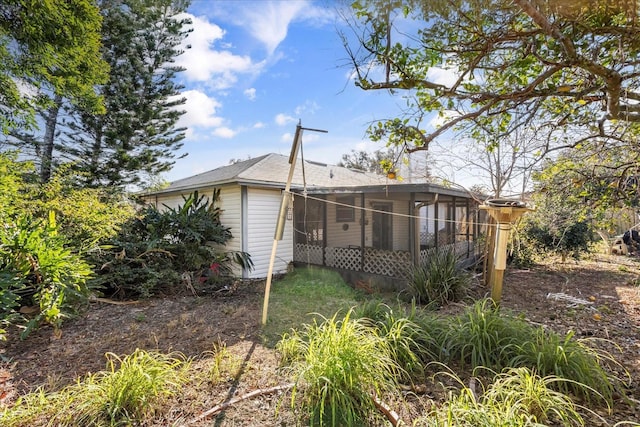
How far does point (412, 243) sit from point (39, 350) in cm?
698

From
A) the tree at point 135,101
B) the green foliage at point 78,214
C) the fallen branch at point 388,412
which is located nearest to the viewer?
the fallen branch at point 388,412

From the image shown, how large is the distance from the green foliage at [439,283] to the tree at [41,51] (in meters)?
9.77

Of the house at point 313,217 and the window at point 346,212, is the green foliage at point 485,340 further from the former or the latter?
the window at point 346,212

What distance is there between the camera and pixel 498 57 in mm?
4289

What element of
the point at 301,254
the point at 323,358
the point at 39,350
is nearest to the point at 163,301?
the point at 39,350

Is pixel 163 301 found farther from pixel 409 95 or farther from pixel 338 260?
pixel 409 95

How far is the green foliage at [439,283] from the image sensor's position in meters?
5.83

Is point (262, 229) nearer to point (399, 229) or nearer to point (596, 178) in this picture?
point (399, 229)

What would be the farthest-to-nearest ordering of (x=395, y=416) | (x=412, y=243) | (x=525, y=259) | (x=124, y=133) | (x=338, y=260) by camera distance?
(x=124, y=133) → (x=525, y=259) → (x=338, y=260) → (x=412, y=243) → (x=395, y=416)

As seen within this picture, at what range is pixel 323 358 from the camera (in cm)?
238

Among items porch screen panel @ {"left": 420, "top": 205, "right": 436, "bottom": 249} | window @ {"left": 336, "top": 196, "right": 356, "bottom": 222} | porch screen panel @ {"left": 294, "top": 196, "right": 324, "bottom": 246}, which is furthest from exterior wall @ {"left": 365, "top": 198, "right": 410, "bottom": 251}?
porch screen panel @ {"left": 294, "top": 196, "right": 324, "bottom": 246}

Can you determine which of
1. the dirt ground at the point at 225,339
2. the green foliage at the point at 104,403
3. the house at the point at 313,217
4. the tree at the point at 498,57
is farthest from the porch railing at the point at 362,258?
the green foliage at the point at 104,403

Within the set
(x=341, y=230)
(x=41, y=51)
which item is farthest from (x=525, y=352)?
(x=41, y=51)

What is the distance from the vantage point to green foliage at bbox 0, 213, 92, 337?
155 inches
